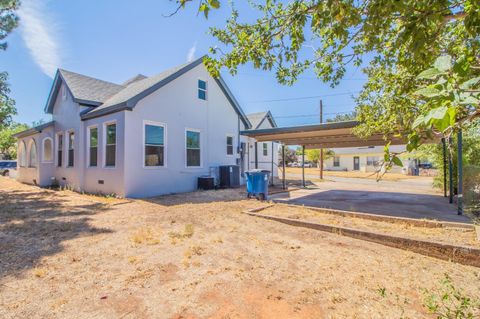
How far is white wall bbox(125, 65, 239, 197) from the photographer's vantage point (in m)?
9.97

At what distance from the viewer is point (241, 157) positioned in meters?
16.1

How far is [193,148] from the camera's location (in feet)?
40.4

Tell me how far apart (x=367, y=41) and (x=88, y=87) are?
13941 mm

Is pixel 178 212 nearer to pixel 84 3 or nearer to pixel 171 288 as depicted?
pixel 171 288

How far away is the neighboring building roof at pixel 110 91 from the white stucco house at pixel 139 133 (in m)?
0.04

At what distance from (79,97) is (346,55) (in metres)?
12.2

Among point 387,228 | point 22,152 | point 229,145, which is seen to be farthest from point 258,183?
point 22,152

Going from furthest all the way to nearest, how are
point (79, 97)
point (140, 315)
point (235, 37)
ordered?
point (79, 97) → point (235, 37) → point (140, 315)

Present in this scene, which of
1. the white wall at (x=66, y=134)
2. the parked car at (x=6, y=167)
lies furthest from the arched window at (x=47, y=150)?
the parked car at (x=6, y=167)

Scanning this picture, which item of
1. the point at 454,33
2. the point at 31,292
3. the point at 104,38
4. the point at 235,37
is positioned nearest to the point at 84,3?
the point at 104,38

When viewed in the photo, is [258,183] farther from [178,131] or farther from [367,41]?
[367,41]

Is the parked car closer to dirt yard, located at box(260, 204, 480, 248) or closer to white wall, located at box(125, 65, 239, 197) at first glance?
white wall, located at box(125, 65, 239, 197)

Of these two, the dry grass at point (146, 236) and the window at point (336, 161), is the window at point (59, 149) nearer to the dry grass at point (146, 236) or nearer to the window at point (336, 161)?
the dry grass at point (146, 236)

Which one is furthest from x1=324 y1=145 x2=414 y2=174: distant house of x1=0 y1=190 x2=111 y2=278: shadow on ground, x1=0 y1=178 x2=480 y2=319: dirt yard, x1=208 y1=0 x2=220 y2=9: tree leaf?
x1=208 y1=0 x2=220 y2=9: tree leaf
